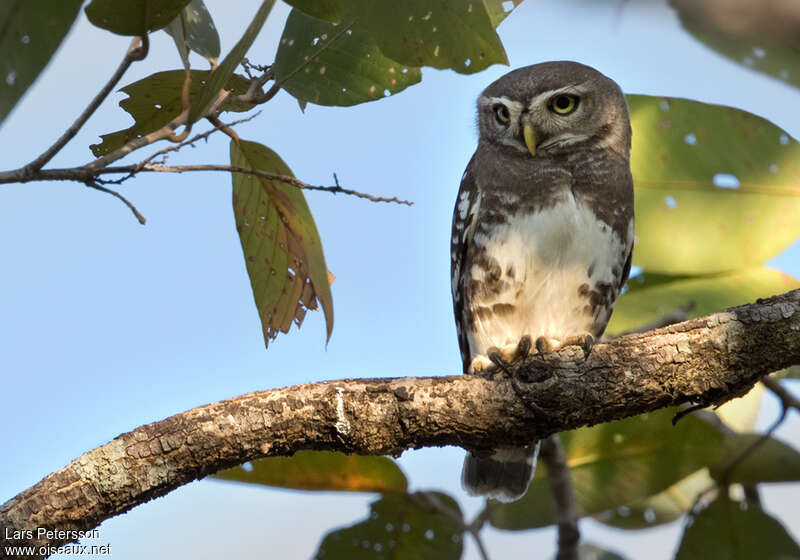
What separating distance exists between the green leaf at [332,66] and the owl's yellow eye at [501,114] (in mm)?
1557

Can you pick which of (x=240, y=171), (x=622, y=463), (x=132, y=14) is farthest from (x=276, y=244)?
(x=622, y=463)

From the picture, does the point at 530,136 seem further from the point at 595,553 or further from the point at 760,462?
the point at 595,553

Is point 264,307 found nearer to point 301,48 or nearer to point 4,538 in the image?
point 301,48

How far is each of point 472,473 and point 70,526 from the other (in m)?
1.81

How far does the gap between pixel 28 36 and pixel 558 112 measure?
8.89 ft

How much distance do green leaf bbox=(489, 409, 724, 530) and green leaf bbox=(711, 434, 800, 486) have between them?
159 mm

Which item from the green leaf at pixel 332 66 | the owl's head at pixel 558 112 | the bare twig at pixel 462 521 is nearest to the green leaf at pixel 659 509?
the bare twig at pixel 462 521

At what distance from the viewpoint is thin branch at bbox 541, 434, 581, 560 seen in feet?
12.9

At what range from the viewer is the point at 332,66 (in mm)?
2477

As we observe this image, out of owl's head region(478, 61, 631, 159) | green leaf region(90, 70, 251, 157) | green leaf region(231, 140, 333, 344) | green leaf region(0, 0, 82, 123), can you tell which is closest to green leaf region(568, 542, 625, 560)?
owl's head region(478, 61, 631, 159)

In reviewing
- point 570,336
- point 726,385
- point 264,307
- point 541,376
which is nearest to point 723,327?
point 726,385

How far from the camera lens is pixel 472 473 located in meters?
3.63

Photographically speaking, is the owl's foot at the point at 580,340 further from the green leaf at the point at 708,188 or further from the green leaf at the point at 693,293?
the green leaf at the point at 708,188

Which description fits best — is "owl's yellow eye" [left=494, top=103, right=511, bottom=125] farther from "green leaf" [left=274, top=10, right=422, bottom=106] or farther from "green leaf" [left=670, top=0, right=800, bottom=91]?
"green leaf" [left=670, top=0, right=800, bottom=91]
